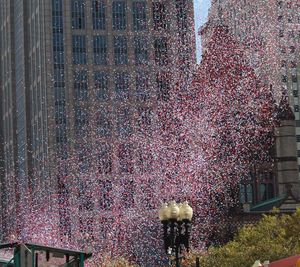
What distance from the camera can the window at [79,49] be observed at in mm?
123375

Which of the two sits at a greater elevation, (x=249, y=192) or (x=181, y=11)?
(x=181, y=11)

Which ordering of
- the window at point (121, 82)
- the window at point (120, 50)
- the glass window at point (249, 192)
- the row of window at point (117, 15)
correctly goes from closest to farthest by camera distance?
the glass window at point (249, 192)
the window at point (121, 82)
the window at point (120, 50)
the row of window at point (117, 15)

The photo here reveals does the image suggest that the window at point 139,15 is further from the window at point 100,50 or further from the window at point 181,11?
the window at point 181,11

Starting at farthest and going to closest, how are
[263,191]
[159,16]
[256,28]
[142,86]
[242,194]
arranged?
[159,16] < [142,86] < [263,191] < [242,194] < [256,28]

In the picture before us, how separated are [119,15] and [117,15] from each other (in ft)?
1.00

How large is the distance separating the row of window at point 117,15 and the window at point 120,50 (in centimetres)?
166

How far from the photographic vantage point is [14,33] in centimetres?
14912

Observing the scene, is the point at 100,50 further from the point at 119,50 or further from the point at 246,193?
the point at 246,193

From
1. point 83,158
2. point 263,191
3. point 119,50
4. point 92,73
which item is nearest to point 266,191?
point 263,191

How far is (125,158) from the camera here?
342 feet

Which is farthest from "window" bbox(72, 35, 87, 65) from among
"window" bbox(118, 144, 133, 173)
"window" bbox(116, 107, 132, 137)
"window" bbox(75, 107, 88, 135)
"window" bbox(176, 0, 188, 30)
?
"window" bbox(118, 144, 133, 173)

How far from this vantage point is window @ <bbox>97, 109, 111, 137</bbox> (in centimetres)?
11694

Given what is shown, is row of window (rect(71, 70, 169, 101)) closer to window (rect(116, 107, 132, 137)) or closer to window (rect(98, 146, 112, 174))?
window (rect(116, 107, 132, 137))

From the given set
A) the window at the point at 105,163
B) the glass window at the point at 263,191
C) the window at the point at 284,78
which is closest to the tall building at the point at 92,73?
the window at the point at 105,163
